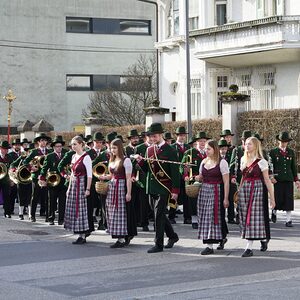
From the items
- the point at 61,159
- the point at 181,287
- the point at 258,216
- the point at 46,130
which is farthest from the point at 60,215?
the point at 46,130

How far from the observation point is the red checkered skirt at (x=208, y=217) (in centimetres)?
1305

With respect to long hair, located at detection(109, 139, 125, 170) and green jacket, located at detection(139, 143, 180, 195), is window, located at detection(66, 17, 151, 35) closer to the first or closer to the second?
long hair, located at detection(109, 139, 125, 170)

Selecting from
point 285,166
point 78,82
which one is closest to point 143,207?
point 285,166

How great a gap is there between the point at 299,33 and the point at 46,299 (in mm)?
23644

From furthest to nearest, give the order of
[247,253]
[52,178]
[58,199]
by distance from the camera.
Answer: [58,199] < [52,178] < [247,253]

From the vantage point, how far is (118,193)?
1415cm

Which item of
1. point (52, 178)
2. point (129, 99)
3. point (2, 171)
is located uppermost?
point (129, 99)

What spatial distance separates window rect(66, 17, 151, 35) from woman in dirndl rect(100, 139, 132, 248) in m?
44.2

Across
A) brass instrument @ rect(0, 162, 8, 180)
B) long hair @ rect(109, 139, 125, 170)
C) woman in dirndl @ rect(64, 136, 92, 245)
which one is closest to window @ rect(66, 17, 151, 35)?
brass instrument @ rect(0, 162, 8, 180)

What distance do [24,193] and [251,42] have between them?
50.5 feet

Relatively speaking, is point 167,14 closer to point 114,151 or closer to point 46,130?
point 46,130

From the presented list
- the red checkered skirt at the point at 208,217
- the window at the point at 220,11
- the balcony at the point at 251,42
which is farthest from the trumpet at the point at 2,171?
the window at the point at 220,11

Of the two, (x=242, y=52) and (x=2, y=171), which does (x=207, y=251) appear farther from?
(x=242, y=52)

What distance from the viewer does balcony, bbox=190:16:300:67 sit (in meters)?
31.5
